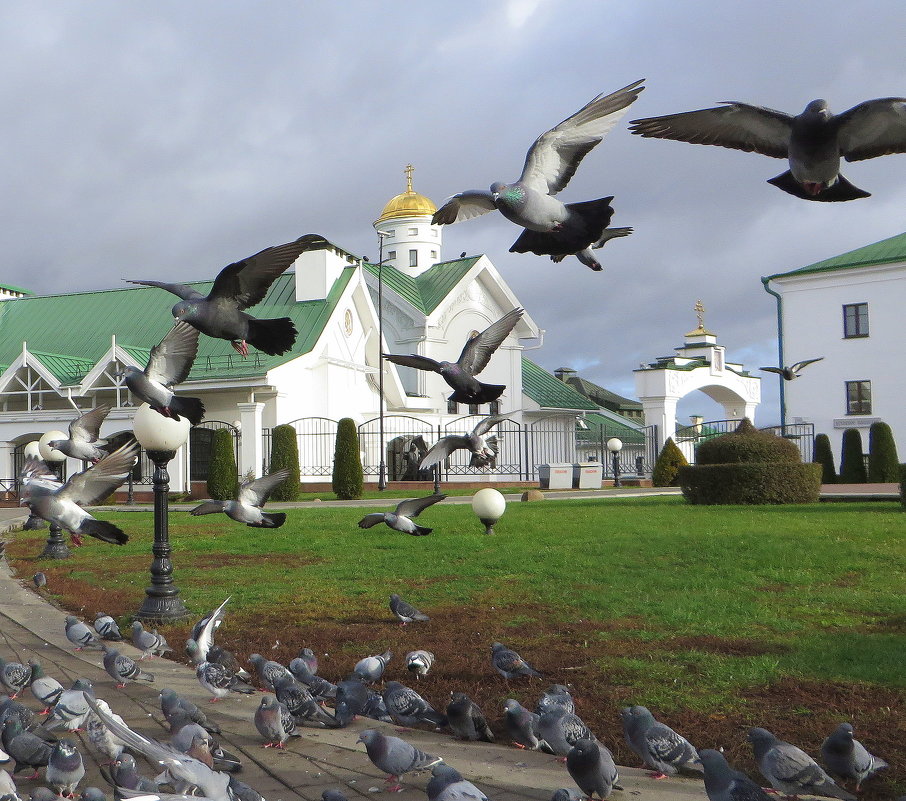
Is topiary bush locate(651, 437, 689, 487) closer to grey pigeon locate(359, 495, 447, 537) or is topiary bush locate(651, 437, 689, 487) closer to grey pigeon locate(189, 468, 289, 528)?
grey pigeon locate(359, 495, 447, 537)

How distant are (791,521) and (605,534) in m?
3.19

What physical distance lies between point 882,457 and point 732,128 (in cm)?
3213

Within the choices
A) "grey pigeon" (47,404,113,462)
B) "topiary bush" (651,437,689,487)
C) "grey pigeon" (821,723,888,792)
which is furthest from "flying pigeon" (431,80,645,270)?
"topiary bush" (651,437,689,487)

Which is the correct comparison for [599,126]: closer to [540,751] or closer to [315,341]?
[540,751]

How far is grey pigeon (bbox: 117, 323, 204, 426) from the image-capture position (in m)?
3.01

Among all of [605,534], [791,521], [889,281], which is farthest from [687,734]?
[889,281]

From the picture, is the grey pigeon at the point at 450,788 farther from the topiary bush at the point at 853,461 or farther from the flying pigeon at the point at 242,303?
the topiary bush at the point at 853,461

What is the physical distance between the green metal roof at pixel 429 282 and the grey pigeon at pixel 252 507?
108 feet

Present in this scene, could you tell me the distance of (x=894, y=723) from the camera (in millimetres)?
5184

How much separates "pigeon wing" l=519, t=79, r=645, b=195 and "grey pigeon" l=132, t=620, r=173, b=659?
21.0 feet

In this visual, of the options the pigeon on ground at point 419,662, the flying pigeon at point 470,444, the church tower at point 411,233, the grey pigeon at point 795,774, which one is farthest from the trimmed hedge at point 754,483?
the church tower at point 411,233

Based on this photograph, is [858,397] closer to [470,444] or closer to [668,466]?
[668,466]

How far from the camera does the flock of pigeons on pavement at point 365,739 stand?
3973mm

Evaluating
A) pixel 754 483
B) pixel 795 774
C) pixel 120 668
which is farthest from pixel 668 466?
pixel 795 774
